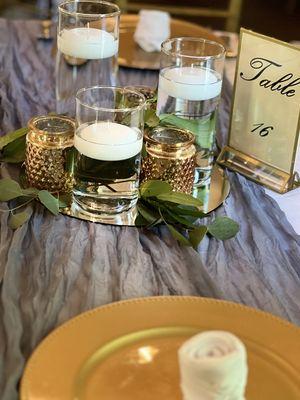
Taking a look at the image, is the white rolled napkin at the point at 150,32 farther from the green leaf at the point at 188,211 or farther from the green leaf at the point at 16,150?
→ the green leaf at the point at 188,211

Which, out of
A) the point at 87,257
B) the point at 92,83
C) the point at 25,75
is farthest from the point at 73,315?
the point at 25,75

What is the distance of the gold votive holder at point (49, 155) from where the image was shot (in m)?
0.96

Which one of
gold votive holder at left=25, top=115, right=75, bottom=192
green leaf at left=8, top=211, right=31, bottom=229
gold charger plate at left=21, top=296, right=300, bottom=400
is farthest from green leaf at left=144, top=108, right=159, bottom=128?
gold charger plate at left=21, top=296, right=300, bottom=400

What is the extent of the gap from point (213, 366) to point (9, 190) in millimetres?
489

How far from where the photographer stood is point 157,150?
0.96 meters

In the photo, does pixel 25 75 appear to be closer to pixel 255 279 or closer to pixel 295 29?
pixel 255 279

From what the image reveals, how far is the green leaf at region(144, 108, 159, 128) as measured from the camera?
1.02m

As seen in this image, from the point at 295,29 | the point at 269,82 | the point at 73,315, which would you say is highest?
the point at 269,82

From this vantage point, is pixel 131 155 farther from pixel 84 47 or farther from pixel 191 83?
pixel 84 47

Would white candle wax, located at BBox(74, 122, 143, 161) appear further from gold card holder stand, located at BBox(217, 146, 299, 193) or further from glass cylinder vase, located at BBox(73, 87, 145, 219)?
gold card holder stand, located at BBox(217, 146, 299, 193)

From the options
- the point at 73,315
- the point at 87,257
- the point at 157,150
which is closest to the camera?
the point at 73,315

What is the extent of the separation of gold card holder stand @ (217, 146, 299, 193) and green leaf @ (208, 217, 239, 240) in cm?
18

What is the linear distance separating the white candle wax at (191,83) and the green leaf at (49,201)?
255 millimetres

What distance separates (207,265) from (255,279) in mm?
61
